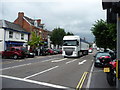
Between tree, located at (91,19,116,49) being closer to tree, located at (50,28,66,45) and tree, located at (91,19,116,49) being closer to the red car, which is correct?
the red car

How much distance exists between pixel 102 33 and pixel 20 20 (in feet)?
84.0

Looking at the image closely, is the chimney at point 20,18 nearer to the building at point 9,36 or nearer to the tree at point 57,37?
the building at point 9,36

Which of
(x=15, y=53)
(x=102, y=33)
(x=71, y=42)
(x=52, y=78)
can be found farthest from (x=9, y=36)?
(x=52, y=78)

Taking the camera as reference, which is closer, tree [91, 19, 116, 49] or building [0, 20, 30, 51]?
tree [91, 19, 116, 49]

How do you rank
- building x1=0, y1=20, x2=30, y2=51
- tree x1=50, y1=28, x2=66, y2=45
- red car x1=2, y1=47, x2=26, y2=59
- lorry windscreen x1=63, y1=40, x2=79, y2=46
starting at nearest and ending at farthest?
red car x1=2, y1=47, x2=26, y2=59, lorry windscreen x1=63, y1=40, x2=79, y2=46, building x1=0, y1=20, x2=30, y2=51, tree x1=50, y1=28, x2=66, y2=45

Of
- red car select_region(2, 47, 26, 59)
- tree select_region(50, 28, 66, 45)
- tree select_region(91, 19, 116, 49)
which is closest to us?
red car select_region(2, 47, 26, 59)

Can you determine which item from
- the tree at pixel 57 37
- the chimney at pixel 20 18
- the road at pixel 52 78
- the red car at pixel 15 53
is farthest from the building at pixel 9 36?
the road at pixel 52 78

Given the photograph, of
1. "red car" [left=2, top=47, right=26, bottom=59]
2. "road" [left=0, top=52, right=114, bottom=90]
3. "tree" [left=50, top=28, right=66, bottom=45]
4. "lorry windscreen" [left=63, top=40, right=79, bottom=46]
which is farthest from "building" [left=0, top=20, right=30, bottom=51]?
"road" [left=0, top=52, right=114, bottom=90]

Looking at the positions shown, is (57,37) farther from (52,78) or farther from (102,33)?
(52,78)

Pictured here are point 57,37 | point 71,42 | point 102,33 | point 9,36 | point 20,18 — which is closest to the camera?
point 71,42

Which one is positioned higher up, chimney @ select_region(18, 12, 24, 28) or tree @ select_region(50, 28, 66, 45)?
chimney @ select_region(18, 12, 24, 28)

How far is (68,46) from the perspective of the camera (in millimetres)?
24328

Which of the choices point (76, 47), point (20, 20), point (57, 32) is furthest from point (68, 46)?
point (57, 32)

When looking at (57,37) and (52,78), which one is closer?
(52,78)
